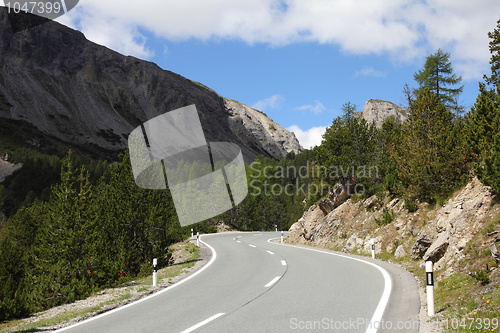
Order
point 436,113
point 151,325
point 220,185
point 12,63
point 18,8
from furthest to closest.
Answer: point 18,8 → point 12,63 → point 220,185 → point 436,113 → point 151,325

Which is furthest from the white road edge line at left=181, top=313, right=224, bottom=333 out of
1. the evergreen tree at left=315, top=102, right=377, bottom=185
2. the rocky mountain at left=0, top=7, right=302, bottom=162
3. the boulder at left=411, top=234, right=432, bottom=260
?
the rocky mountain at left=0, top=7, right=302, bottom=162

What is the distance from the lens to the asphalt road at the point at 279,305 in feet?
20.6

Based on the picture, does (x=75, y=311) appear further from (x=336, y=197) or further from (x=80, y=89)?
(x=80, y=89)

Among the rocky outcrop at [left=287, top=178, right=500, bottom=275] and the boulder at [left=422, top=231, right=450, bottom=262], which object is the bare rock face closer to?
the rocky outcrop at [left=287, top=178, right=500, bottom=275]

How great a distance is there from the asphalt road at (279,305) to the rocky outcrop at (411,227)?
67.2 inches

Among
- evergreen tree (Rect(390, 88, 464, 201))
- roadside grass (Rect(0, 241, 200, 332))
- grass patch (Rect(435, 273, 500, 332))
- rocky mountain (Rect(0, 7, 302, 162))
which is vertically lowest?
roadside grass (Rect(0, 241, 200, 332))

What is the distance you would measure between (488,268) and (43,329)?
919 cm

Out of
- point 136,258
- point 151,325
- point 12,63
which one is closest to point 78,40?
point 12,63

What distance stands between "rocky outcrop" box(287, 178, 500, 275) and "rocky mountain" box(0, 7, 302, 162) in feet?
377

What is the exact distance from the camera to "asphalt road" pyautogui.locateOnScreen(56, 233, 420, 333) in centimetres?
627

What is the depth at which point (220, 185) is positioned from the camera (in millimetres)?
64000

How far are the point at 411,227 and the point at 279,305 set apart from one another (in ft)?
35.4

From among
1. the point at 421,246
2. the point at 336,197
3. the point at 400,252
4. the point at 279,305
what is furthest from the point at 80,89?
the point at 279,305

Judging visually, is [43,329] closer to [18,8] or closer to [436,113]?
[436,113]
